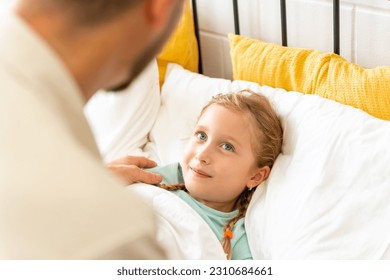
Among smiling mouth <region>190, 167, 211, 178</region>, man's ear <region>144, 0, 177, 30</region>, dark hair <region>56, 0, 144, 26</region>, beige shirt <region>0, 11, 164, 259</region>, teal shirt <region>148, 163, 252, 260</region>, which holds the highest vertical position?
dark hair <region>56, 0, 144, 26</region>

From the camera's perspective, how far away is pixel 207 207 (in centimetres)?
153

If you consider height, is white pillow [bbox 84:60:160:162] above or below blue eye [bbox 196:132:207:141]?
below

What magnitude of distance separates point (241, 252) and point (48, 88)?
926mm

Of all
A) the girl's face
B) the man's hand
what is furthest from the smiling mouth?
the man's hand

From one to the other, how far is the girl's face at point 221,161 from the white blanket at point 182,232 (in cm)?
8

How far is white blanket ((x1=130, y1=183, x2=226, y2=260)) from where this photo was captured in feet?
4.42

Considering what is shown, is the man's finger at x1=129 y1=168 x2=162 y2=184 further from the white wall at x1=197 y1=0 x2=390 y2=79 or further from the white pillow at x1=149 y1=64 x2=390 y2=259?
the white wall at x1=197 y1=0 x2=390 y2=79

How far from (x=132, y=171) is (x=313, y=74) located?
49cm

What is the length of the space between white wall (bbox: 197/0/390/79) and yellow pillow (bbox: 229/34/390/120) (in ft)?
0.28

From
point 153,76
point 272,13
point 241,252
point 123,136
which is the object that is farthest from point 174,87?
point 241,252

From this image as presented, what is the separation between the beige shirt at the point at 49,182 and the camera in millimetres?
573

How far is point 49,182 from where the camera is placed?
58 cm

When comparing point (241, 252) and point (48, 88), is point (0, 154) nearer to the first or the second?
point (48, 88)

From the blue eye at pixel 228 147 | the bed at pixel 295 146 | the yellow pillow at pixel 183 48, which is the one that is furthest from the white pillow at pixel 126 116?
the blue eye at pixel 228 147
